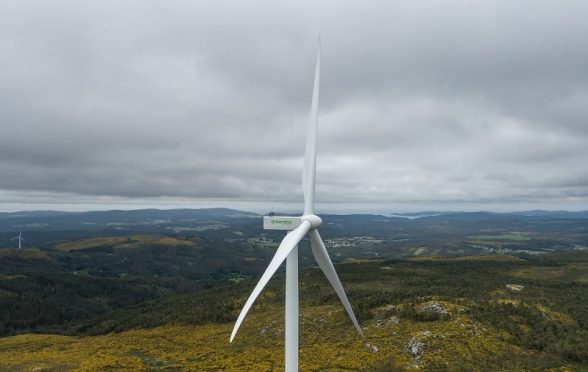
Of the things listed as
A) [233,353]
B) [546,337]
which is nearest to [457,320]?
[546,337]

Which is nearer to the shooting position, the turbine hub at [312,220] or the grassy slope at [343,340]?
the turbine hub at [312,220]

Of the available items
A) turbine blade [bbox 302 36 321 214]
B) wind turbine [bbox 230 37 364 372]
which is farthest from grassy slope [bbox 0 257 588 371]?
turbine blade [bbox 302 36 321 214]

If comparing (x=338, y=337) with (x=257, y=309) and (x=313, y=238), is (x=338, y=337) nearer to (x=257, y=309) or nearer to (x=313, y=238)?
(x=257, y=309)

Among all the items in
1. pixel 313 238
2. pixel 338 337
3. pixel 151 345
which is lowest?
pixel 151 345

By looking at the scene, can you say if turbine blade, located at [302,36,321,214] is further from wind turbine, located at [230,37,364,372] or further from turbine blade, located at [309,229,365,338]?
turbine blade, located at [309,229,365,338]

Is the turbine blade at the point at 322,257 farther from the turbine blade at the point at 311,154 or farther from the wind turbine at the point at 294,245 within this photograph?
the turbine blade at the point at 311,154

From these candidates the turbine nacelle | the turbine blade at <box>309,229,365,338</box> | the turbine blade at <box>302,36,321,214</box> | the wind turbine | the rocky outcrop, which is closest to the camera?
the wind turbine

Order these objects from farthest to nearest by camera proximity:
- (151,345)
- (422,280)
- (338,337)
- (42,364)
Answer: (422,280) < (151,345) < (338,337) < (42,364)

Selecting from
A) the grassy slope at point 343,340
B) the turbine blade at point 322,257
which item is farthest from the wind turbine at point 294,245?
the grassy slope at point 343,340

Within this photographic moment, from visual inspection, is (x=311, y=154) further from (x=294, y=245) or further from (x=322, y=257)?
(x=294, y=245)
